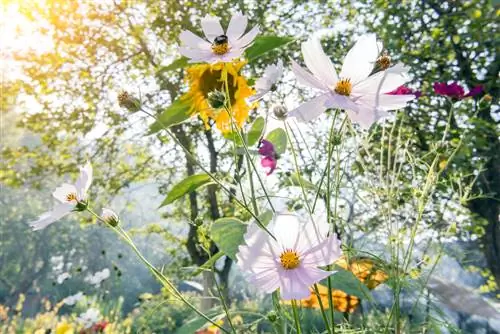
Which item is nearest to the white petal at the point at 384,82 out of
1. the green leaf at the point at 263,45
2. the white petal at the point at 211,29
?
the green leaf at the point at 263,45

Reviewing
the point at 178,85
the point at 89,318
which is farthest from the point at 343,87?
the point at 178,85

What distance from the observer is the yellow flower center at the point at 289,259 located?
0.53 m

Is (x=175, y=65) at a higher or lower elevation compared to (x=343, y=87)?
higher

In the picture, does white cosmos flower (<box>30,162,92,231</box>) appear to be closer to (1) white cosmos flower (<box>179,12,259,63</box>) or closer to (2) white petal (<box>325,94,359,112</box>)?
(1) white cosmos flower (<box>179,12,259,63</box>)

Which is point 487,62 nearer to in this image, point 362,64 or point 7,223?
point 362,64

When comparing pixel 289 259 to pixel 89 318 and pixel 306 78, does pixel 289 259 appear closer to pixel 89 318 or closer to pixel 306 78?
pixel 306 78

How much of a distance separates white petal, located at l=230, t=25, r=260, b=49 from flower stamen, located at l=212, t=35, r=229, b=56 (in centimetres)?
2

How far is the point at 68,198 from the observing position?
2.42 ft

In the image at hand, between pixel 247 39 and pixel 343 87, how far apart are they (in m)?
0.18

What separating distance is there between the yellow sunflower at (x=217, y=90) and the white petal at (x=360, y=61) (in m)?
0.21

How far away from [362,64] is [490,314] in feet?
14.7

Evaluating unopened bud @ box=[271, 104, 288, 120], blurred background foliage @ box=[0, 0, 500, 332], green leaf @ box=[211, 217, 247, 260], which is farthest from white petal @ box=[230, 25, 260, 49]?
blurred background foliage @ box=[0, 0, 500, 332]

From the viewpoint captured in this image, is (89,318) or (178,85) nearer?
(89,318)

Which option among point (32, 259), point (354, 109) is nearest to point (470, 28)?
point (354, 109)
